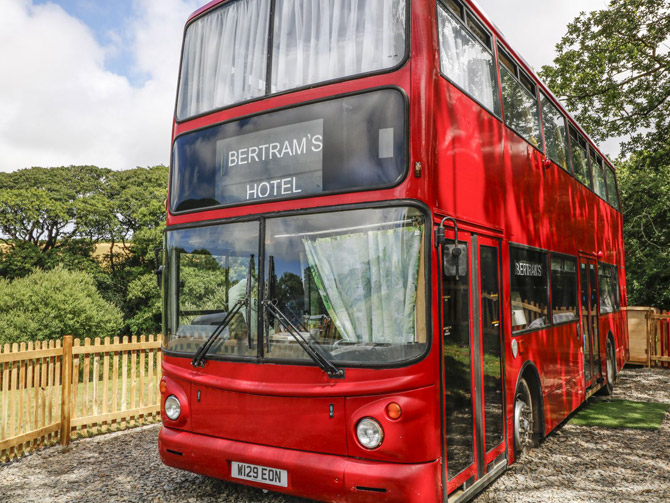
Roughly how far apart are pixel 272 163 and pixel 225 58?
1.44 meters

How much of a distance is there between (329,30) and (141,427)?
21.8 feet

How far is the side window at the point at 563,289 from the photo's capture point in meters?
7.17

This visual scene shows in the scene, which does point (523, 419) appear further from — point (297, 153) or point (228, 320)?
point (297, 153)

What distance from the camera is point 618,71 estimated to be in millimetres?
16875

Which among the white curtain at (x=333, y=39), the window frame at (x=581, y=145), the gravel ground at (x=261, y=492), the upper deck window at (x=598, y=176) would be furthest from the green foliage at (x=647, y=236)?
the white curtain at (x=333, y=39)

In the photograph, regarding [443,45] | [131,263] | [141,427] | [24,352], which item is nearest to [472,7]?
[443,45]

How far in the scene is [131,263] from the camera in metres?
38.2

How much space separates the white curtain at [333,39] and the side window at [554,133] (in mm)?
3778

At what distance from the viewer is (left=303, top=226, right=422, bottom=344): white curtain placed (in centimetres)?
400

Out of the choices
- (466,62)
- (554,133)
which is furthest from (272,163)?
(554,133)

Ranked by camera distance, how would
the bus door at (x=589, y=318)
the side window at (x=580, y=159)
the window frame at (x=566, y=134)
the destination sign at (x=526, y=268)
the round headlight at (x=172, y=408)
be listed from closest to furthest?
the round headlight at (x=172, y=408), the destination sign at (x=526, y=268), the window frame at (x=566, y=134), the bus door at (x=589, y=318), the side window at (x=580, y=159)

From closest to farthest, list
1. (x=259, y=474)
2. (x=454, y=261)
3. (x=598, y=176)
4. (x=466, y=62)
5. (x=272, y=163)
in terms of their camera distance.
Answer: (x=454, y=261) → (x=259, y=474) → (x=272, y=163) → (x=466, y=62) → (x=598, y=176)

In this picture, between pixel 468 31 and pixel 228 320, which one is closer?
pixel 228 320

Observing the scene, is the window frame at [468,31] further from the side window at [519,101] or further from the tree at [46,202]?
the tree at [46,202]
